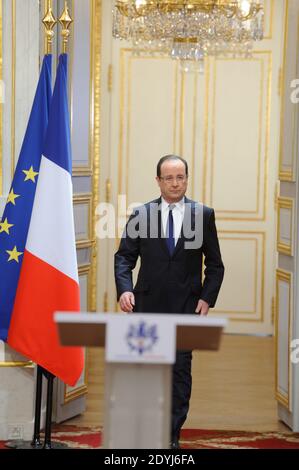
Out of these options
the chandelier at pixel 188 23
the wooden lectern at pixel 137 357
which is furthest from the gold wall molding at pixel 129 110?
the wooden lectern at pixel 137 357

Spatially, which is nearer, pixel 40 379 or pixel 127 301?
pixel 127 301

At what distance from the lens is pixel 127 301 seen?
181 inches

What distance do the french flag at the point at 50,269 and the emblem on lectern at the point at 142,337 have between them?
6.19ft

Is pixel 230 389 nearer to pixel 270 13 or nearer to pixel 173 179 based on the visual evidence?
pixel 173 179

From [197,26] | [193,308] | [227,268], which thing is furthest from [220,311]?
[193,308]

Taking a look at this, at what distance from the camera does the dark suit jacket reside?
4.77 metres

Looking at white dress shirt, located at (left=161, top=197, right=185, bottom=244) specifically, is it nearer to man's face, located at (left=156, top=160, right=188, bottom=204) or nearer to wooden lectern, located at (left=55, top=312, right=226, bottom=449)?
man's face, located at (left=156, top=160, right=188, bottom=204)

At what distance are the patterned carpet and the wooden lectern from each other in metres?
2.18

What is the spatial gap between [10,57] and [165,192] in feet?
3.73

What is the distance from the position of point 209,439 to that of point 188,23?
2.99m

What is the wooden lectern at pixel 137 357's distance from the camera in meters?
2.85

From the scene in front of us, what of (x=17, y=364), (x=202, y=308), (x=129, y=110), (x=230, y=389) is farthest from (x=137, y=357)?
(x=129, y=110)

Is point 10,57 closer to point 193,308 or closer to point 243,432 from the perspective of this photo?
point 193,308

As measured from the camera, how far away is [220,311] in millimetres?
8945
